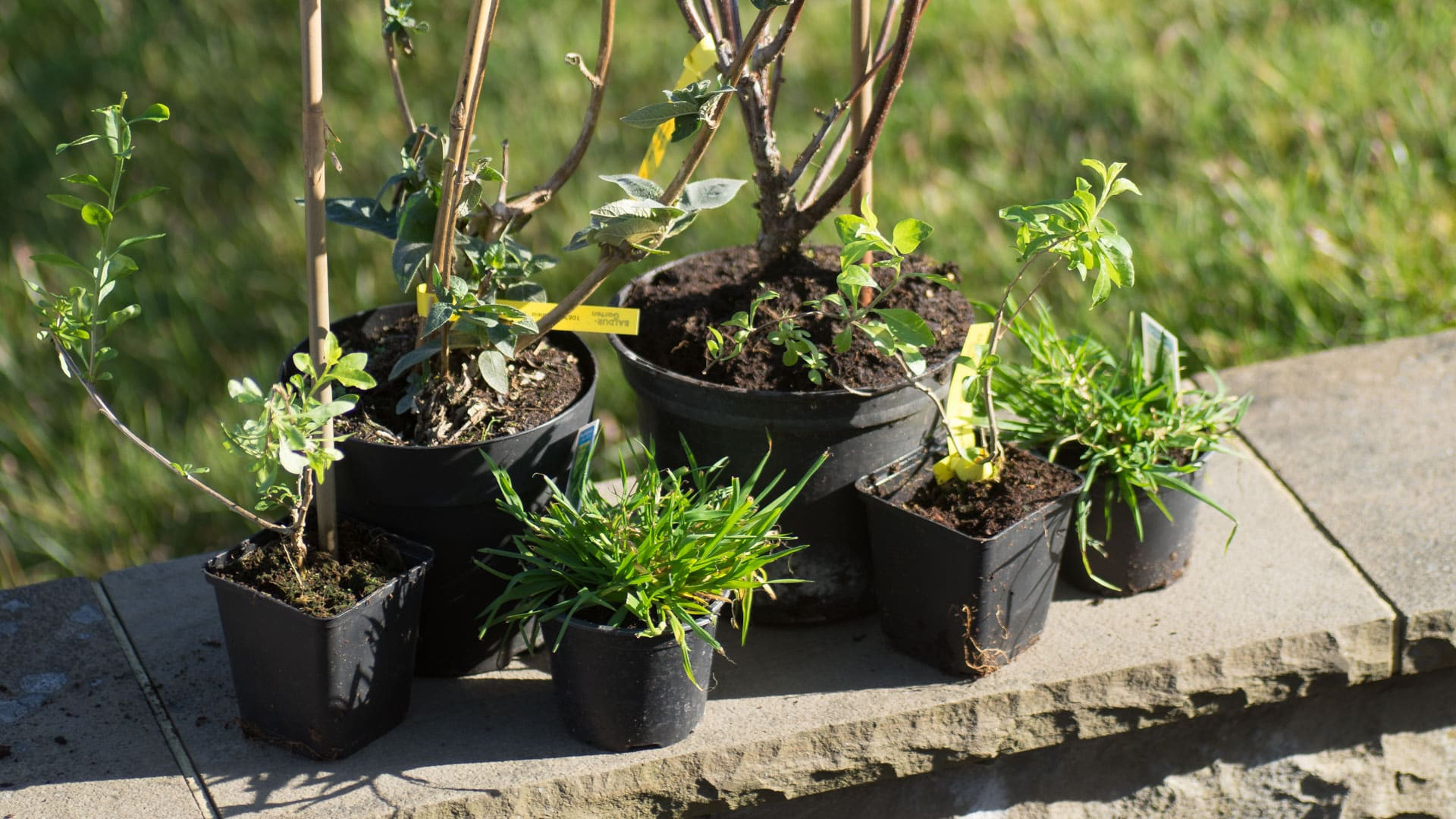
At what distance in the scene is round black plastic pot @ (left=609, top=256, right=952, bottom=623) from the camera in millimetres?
1818

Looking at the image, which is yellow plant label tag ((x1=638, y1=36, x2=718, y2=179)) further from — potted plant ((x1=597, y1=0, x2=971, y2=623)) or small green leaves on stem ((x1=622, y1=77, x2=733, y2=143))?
small green leaves on stem ((x1=622, y1=77, x2=733, y2=143))

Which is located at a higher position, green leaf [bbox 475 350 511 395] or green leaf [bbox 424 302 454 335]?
green leaf [bbox 424 302 454 335]

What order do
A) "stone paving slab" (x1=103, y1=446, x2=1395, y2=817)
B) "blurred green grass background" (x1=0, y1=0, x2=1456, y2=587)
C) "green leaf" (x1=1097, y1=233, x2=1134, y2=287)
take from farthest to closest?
1. "blurred green grass background" (x1=0, y1=0, x2=1456, y2=587)
2. "stone paving slab" (x1=103, y1=446, x2=1395, y2=817)
3. "green leaf" (x1=1097, y1=233, x2=1134, y2=287)

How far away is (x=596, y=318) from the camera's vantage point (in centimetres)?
183

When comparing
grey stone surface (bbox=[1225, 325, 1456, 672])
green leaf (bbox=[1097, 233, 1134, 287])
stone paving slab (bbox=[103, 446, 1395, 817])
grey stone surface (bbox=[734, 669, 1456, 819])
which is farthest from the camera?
grey stone surface (bbox=[1225, 325, 1456, 672])

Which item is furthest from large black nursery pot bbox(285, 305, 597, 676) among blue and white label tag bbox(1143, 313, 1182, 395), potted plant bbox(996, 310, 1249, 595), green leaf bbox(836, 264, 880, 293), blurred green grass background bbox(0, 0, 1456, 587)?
blurred green grass background bbox(0, 0, 1456, 587)

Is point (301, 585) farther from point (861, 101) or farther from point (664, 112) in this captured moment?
point (861, 101)

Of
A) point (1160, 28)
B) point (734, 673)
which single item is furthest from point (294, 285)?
point (1160, 28)

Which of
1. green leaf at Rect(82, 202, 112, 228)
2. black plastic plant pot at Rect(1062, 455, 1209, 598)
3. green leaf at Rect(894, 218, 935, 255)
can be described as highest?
green leaf at Rect(82, 202, 112, 228)

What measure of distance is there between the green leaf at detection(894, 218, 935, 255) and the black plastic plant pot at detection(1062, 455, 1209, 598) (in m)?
0.55

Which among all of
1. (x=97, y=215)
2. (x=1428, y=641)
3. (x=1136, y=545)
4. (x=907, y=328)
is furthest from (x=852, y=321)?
(x=1428, y=641)

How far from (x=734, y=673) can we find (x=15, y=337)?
2.12 metres

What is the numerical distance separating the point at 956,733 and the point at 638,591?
1.66 feet

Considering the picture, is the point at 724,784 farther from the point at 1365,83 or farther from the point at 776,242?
the point at 1365,83
